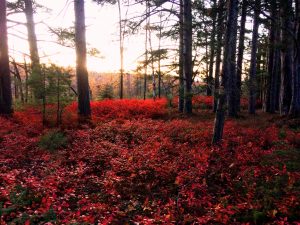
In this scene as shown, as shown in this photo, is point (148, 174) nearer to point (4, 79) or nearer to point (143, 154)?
point (143, 154)

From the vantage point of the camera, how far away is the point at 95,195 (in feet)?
20.0

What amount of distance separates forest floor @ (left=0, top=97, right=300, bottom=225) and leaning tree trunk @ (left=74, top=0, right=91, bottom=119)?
155cm

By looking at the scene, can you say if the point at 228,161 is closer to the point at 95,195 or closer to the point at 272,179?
the point at 272,179

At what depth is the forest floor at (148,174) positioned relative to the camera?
16.8 ft

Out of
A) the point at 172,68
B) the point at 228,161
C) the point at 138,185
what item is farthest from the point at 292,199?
the point at 172,68

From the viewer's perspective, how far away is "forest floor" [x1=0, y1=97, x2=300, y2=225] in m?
5.12


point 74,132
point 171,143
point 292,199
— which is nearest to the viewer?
point 292,199

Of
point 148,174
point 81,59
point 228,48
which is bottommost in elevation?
point 148,174

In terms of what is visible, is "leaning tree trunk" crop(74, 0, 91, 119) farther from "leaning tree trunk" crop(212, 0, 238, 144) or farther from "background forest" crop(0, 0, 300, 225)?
"leaning tree trunk" crop(212, 0, 238, 144)

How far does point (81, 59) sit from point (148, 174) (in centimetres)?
777

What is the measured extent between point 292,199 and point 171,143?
4705mm

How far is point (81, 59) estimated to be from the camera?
12.8 meters

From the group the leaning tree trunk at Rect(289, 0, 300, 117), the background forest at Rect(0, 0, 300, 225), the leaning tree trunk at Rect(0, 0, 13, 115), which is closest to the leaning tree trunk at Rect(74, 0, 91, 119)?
the background forest at Rect(0, 0, 300, 225)

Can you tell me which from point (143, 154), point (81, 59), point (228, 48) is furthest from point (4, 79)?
point (228, 48)
